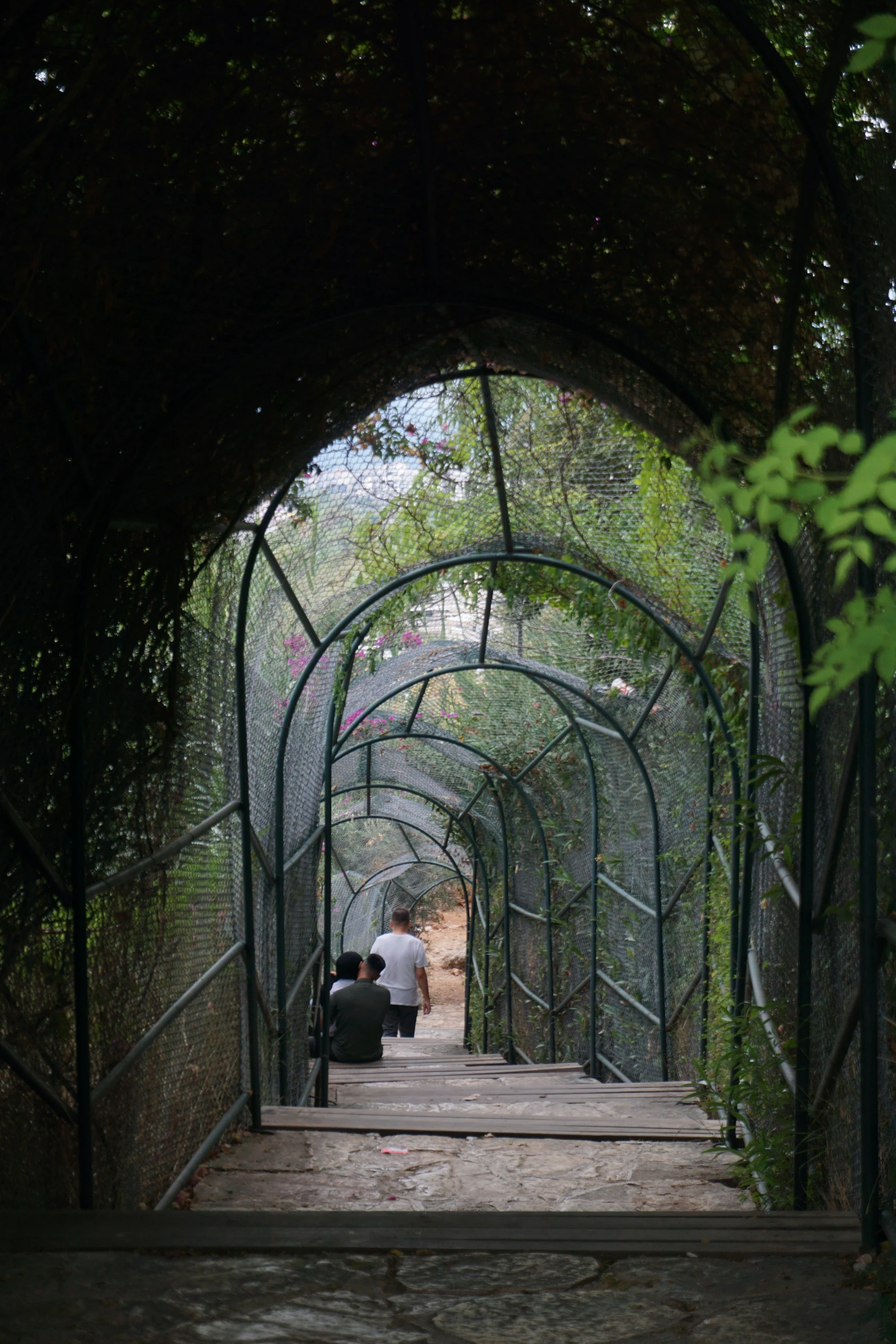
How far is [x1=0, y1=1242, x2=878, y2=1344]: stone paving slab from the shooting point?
6.67 ft

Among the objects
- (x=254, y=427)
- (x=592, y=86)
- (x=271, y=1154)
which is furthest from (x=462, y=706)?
(x=592, y=86)

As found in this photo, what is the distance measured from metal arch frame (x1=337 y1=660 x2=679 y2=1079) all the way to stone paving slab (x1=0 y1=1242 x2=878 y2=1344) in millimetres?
4775

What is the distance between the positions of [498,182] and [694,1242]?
2703mm

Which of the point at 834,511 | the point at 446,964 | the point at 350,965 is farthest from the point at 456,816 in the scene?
the point at 446,964

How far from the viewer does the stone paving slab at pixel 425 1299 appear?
203 cm

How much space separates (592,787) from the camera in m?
8.55

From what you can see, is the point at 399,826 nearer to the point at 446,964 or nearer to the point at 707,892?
the point at 446,964

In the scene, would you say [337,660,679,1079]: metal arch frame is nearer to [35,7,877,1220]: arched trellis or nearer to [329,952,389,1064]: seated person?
[329,952,389,1064]: seated person

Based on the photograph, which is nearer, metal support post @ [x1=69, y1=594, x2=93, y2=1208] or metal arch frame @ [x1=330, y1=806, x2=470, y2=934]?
metal support post @ [x1=69, y1=594, x2=93, y2=1208]

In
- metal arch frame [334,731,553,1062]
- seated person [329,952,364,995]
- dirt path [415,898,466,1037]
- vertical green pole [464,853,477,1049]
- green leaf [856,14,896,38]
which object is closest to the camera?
green leaf [856,14,896,38]

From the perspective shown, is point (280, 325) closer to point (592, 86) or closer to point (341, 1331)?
point (592, 86)

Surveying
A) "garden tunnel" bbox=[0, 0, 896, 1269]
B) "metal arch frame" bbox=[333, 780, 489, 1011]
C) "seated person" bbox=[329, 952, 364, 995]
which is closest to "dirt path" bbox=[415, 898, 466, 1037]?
"metal arch frame" bbox=[333, 780, 489, 1011]

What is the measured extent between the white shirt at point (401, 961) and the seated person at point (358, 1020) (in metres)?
3.20

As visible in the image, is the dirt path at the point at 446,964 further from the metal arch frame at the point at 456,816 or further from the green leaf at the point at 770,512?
the green leaf at the point at 770,512
